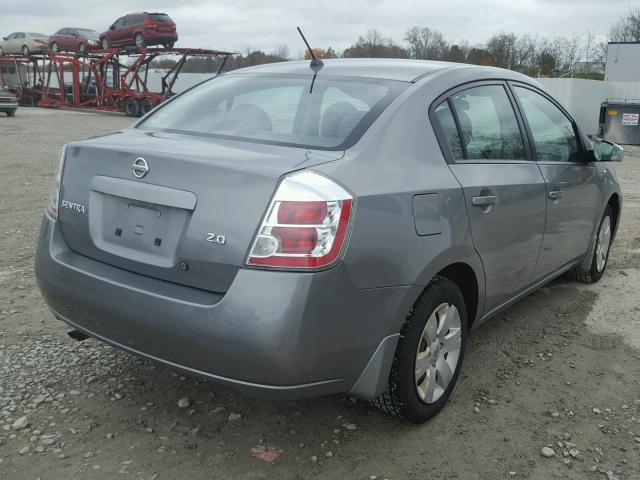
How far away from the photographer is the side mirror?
4.29m

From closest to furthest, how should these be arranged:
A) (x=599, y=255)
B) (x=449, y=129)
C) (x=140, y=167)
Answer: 1. (x=140, y=167)
2. (x=449, y=129)
3. (x=599, y=255)

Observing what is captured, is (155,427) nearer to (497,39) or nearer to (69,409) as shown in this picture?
(69,409)

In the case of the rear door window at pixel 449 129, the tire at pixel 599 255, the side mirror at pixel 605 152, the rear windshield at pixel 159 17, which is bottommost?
the tire at pixel 599 255

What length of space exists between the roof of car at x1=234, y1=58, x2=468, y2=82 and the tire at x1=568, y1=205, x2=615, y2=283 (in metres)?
2.25

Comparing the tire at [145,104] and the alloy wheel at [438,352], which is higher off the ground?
the alloy wheel at [438,352]

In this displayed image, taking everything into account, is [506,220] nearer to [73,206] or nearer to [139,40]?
[73,206]

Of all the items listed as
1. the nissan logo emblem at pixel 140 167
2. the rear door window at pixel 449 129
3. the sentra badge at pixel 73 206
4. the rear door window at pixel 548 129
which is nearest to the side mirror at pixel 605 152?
the rear door window at pixel 548 129

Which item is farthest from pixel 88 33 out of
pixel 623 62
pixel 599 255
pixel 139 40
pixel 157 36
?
pixel 599 255

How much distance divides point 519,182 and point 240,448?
193 centimetres

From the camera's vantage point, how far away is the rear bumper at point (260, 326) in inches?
86.1

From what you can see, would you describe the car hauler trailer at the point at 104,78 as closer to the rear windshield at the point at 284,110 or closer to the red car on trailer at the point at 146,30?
the red car on trailer at the point at 146,30

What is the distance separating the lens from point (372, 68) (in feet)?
10.6

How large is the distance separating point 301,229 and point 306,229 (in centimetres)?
2

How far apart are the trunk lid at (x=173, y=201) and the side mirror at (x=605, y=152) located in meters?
2.53
